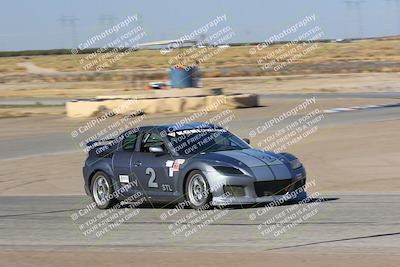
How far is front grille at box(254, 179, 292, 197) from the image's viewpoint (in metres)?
11.6

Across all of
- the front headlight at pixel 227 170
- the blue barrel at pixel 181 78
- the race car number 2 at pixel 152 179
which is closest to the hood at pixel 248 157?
the front headlight at pixel 227 170

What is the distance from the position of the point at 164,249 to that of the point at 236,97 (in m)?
27.9

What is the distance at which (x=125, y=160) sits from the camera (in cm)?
1293

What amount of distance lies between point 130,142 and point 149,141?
363 mm

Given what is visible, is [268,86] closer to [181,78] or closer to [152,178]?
[181,78]

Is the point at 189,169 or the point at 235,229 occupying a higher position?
the point at 189,169

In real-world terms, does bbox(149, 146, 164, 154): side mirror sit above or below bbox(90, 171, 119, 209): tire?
above

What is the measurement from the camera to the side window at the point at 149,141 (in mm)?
12791

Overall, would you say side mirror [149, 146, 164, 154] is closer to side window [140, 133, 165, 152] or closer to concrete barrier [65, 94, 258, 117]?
side window [140, 133, 165, 152]

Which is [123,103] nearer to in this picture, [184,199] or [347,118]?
[347,118]

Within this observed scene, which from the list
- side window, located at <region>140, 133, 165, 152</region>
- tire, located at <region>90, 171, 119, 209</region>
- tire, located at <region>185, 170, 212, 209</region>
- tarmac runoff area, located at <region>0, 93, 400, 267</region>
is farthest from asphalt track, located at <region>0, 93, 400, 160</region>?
tire, located at <region>185, 170, 212, 209</region>

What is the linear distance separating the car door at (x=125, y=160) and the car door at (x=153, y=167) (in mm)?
106

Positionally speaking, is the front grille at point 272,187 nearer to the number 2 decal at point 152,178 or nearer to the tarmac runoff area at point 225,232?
the tarmac runoff area at point 225,232

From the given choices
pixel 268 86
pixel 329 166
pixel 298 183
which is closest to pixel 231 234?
pixel 298 183
